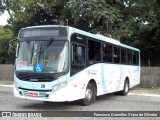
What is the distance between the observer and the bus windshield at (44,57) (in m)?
11.2

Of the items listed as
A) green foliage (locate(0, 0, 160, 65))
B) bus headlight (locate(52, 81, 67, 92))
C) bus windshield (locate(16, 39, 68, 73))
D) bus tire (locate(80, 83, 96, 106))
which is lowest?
bus tire (locate(80, 83, 96, 106))

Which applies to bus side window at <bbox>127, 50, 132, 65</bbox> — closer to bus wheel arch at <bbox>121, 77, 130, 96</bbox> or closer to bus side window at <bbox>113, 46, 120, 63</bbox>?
bus wheel arch at <bbox>121, 77, 130, 96</bbox>

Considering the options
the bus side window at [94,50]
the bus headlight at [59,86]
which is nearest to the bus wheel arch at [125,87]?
the bus side window at [94,50]

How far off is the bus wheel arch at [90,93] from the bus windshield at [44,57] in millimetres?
2140

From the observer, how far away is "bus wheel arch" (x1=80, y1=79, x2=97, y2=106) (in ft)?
42.2

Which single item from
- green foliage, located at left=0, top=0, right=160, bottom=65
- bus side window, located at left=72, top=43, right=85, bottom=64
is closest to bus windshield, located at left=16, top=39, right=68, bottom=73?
bus side window, located at left=72, top=43, right=85, bottom=64

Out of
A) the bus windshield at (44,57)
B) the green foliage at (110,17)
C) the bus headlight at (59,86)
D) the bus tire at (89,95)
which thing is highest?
the green foliage at (110,17)

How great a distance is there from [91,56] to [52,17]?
21.2 metres

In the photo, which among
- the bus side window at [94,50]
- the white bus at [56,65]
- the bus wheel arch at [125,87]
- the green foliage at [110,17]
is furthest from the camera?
the green foliage at [110,17]

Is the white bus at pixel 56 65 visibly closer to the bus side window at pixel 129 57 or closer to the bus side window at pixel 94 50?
the bus side window at pixel 94 50

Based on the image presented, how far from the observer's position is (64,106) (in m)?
12.8

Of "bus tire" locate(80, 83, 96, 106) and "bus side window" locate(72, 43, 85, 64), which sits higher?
"bus side window" locate(72, 43, 85, 64)

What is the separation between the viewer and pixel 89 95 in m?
13.1

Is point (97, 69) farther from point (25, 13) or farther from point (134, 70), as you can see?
point (25, 13)
